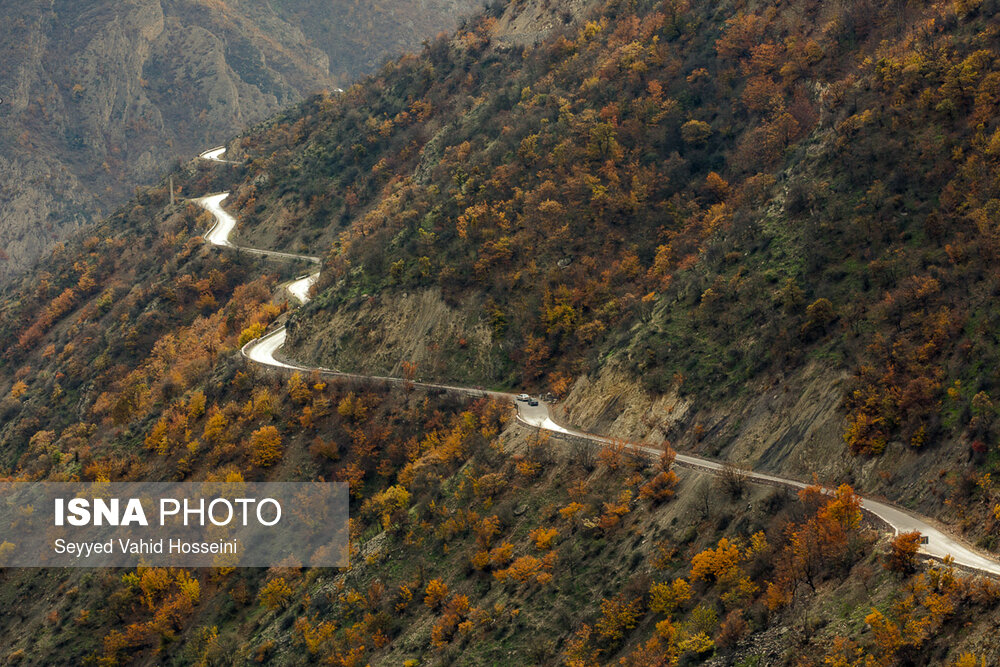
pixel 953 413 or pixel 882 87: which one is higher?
pixel 882 87

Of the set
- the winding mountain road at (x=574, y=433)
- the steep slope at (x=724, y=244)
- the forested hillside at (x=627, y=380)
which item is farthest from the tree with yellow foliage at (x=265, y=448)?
the steep slope at (x=724, y=244)

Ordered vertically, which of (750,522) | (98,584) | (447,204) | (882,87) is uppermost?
(882,87)

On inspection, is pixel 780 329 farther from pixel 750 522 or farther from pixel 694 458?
pixel 750 522

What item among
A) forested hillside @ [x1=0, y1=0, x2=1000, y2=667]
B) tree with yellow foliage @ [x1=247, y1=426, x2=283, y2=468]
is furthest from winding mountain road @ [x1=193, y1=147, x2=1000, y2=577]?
tree with yellow foliage @ [x1=247, y1=426, x2=283, y2=468]

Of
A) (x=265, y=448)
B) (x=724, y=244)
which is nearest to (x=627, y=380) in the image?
(x=724, y=244)

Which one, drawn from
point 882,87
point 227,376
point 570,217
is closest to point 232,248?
point 227,376

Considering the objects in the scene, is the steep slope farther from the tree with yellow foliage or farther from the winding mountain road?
the tree with yellow foliage

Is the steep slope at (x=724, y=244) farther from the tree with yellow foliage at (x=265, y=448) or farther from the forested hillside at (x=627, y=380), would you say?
the tree with yellow foliage at (x=265, y=448)
